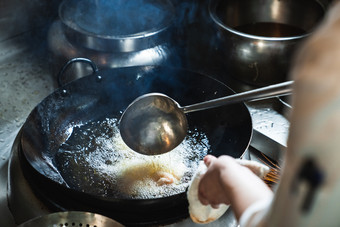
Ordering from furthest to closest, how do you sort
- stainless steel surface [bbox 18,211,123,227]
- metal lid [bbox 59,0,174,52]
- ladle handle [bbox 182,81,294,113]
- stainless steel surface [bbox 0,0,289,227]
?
metal lid [bbox 59,0,174,52] < stainless steel surface [bbox 0,0,289,227] < stainless steel surface [bbox 18,211,123,227] < ladle handle [bbox 182,81,294,113]

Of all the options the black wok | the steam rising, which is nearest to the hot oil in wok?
the black wok

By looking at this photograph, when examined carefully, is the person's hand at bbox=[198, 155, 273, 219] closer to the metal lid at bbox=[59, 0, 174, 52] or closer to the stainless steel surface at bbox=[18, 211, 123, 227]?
the stainless steel surface at bbox=[18, 211, 123, 227]

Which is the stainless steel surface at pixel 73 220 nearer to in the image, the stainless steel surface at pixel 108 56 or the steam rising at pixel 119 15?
the stainless steel surface at pixel 108 56

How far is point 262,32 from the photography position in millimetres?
2363

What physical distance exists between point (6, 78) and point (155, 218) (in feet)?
5.96

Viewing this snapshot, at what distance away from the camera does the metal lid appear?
2020 millimetres

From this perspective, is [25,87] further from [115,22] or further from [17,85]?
[115,22]

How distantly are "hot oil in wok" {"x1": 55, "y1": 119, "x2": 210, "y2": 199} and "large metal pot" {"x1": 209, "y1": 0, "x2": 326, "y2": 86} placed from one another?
0.52 m

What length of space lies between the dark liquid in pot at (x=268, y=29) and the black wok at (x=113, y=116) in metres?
0.69

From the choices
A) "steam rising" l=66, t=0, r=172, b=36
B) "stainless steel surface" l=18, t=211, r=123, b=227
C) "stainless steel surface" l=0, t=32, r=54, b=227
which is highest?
"steam rising" l=66, t=0, r=172, b=36

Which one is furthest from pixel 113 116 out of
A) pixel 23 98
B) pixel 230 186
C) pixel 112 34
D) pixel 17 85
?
pixel 230 186

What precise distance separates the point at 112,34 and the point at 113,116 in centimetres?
54

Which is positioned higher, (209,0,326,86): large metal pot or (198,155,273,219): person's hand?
(198,155,273,219): person's hand

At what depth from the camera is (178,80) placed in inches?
77.1
